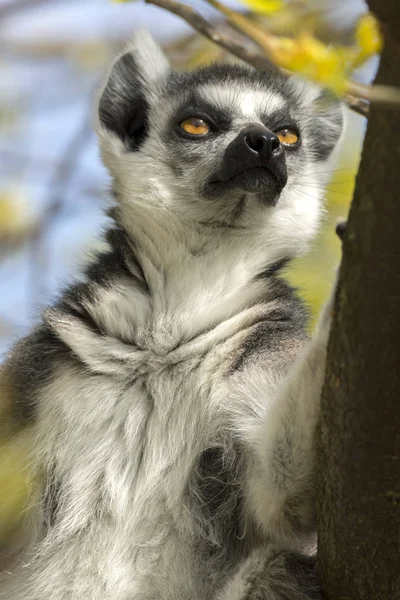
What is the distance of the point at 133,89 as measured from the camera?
500 cm

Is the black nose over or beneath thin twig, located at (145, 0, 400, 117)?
beneath

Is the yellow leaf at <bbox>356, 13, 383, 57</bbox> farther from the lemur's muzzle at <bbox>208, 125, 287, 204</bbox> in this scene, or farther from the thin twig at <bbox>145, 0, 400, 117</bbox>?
the lemur's muzzle at <bbox>208, 125, 287, 204</bbox>

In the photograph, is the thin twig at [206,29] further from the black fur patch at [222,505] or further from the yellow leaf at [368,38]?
the black fur patch at [222,505]

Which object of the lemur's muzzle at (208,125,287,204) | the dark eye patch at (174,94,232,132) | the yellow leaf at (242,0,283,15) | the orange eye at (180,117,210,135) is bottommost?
the lemur's muzzle at (208,125,287,204)

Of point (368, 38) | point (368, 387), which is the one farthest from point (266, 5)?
point (368, 387)

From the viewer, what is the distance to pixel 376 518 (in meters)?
2.67

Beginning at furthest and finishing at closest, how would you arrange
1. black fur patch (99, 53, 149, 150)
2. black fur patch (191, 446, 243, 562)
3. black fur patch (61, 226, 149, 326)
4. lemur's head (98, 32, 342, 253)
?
1. black fur patch (99, 53, 149, 150)
2. lemur's head (98, 32, 342, 253)
3. black fur patch (61, 226, 149, 326)
4. black fur patch (191, 446, 243, 562)

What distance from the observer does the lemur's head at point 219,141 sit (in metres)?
4.26

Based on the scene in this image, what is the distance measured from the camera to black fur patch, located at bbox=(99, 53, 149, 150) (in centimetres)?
476

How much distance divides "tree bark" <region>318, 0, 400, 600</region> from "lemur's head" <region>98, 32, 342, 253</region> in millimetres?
1852

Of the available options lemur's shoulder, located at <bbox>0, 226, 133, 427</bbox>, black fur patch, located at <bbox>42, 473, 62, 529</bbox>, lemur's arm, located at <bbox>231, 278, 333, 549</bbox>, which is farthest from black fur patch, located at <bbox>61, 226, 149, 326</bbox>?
lemur's arm, located at <bbox>231, 278, 333, 549</bbox>

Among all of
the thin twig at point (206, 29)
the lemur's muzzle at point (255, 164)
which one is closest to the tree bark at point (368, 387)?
the thin twig at point (206, 29)

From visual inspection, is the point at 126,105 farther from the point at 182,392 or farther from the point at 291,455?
the point at 291,455

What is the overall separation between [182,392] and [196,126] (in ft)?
5.53
